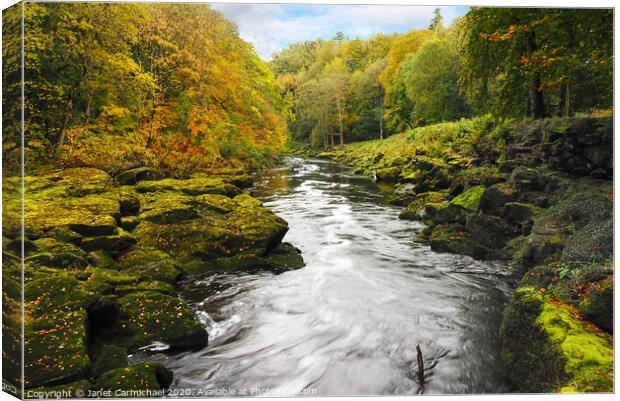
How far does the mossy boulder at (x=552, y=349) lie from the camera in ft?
11.5

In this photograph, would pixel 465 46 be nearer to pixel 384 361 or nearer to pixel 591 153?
pixel 591 153

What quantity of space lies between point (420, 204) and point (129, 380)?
31.8 ft

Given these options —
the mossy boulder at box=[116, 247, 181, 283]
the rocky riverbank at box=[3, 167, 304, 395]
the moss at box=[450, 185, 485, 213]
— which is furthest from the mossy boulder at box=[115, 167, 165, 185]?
the moss at box=[450, 185, 485, 213]

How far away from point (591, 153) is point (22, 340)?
299 inches

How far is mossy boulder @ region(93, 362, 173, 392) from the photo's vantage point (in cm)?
349

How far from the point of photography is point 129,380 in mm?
3508

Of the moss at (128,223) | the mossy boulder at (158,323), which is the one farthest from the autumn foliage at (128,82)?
the mossy boulder at (158,323)

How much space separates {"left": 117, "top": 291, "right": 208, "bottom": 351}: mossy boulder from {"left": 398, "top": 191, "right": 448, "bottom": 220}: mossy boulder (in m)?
7.76

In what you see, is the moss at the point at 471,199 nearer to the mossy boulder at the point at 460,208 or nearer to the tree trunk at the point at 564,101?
the mossy boulder at the point at 460,208

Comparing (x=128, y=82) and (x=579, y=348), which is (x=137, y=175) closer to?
(x=128, y=82)

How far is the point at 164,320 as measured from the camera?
4.61m

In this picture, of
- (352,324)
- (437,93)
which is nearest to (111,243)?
(352,324)

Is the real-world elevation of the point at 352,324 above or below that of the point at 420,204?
below

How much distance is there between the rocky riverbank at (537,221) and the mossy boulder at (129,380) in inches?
129
